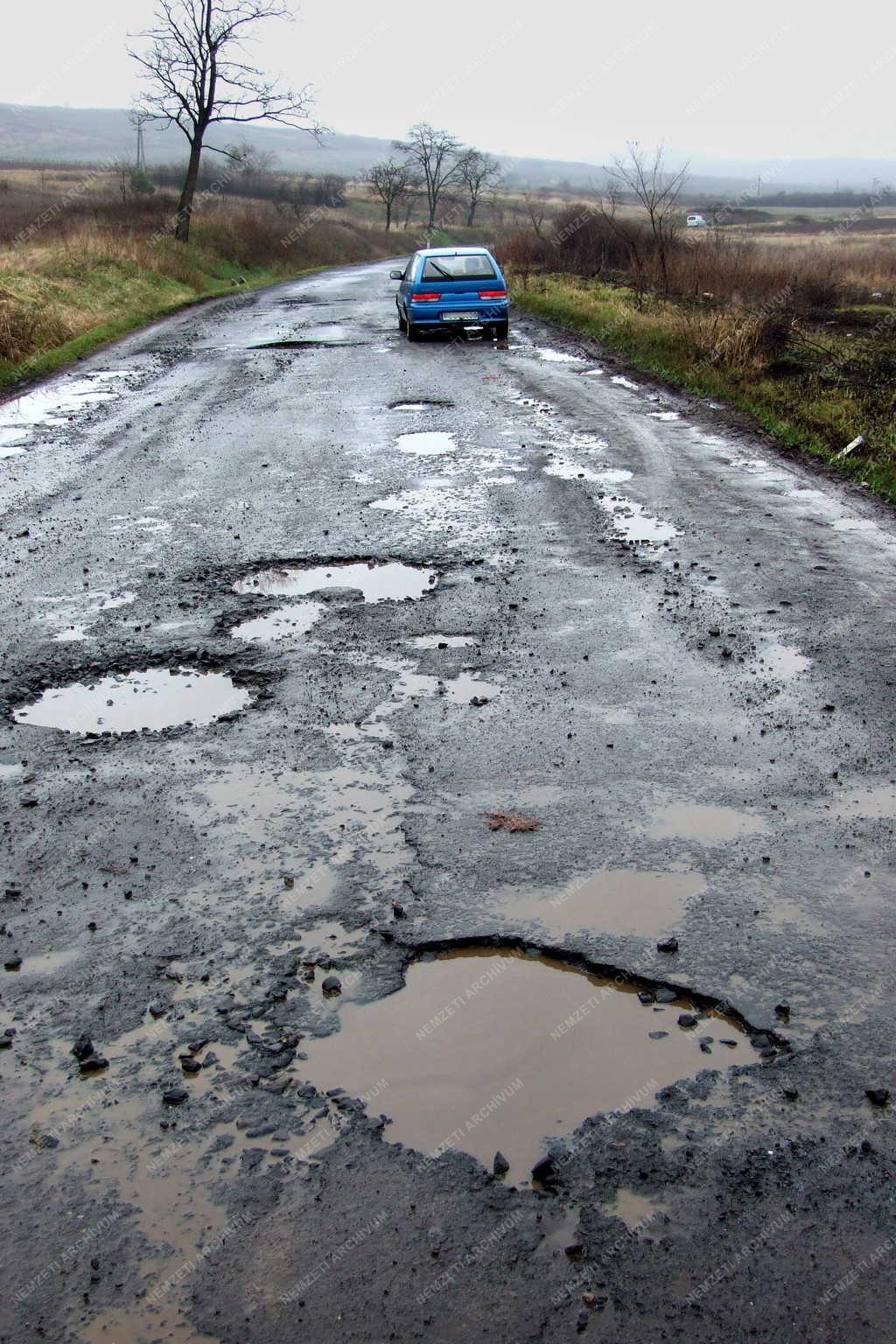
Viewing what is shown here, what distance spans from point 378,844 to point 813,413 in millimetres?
9582

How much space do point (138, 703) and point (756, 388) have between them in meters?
10.4

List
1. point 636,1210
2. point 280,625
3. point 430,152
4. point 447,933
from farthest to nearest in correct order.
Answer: point 430,152 → point 280,625 → point 447,933 → point 636,1210

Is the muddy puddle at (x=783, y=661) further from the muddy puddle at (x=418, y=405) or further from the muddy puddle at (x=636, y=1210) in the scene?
the muddy puddle at (x=418, y=405)

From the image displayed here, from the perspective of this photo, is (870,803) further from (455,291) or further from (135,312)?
(135,312)

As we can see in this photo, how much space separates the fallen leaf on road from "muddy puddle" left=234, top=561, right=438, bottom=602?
2608mm

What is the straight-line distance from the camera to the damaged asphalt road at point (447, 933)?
2.55 m

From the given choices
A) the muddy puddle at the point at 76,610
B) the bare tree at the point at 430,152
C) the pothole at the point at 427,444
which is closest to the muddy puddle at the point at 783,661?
the muddy puddle at the point at 76,610

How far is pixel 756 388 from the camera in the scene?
13.6 m

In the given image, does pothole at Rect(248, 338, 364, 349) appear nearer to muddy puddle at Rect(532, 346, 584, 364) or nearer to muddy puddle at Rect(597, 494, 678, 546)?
muddy puddle at Rect(532, 346, 584, 364)

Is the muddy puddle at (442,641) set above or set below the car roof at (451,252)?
below

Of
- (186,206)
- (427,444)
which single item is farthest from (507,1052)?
(186,206)

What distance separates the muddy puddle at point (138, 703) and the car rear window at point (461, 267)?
14.8 metres

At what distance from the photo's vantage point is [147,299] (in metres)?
26.5

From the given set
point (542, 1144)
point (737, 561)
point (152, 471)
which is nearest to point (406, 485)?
point (152, 471)
